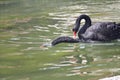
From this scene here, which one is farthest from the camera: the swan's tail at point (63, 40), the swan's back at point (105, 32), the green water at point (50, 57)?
the swan's back at point (105, 32)

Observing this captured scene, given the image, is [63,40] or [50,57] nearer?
[50,57]

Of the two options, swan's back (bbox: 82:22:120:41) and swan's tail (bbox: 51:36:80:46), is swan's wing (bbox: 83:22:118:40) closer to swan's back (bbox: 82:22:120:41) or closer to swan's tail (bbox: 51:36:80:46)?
swan's back (bbox: 82:22:120:41)

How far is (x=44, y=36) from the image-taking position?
13227 millimetres

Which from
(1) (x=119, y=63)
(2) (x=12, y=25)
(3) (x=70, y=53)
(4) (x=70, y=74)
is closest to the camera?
(4) (x=70, y=74)

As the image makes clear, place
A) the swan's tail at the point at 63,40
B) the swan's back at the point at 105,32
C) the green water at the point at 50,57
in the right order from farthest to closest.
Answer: the swan's back at the point at 105,32
the swan's tail at the point at 63,40
the green water at the point at 50,57

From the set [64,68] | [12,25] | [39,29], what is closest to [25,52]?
[64,68]

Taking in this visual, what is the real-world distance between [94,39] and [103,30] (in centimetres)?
36

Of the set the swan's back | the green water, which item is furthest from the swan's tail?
the swan's back

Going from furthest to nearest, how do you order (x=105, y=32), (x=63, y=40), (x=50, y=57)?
(x=105, y=32) → (x=63, y=40) → (x=50, y=57)

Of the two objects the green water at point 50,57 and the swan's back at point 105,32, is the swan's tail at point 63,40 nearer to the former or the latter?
the green water at point 50,57

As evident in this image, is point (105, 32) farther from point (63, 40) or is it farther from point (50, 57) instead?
point (50, 57)

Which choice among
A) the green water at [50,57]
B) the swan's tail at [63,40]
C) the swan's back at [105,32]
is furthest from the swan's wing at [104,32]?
the swan's tail at [63,40]

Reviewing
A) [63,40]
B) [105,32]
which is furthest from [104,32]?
[63,40]

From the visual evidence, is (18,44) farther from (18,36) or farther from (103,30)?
(103,30)
